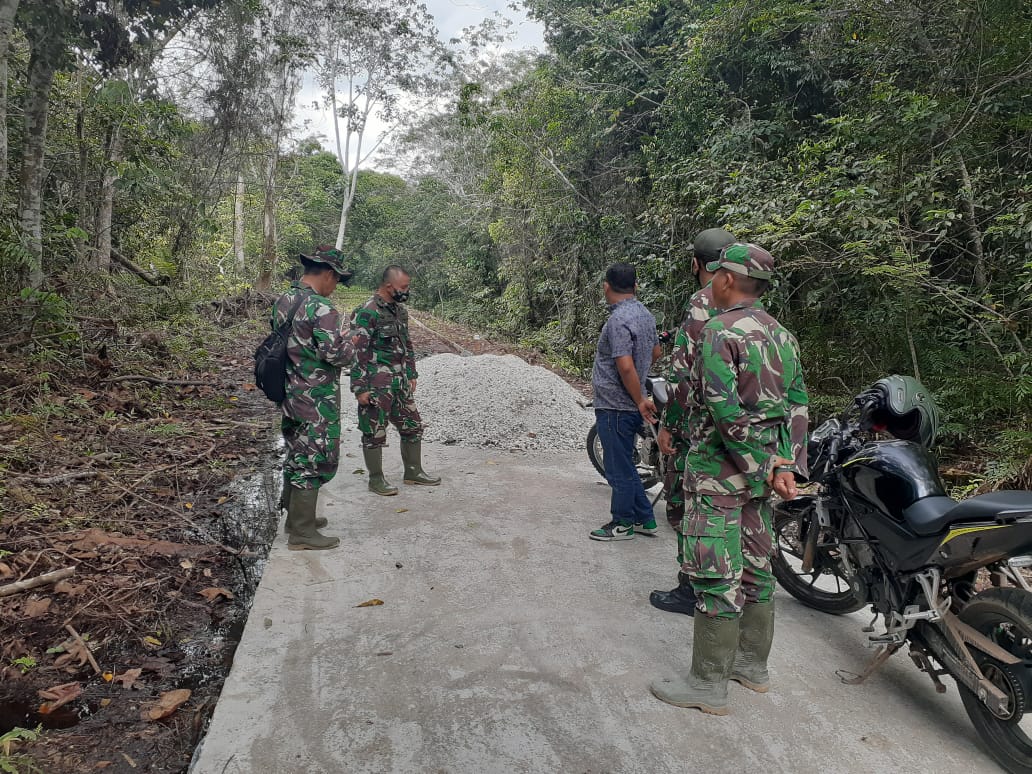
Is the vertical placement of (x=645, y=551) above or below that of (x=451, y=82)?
below

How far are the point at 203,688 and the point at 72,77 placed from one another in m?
10.1

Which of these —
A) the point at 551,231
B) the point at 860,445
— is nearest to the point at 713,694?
the point at 860,445

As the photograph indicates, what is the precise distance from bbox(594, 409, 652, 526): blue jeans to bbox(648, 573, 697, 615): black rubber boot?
0.95m

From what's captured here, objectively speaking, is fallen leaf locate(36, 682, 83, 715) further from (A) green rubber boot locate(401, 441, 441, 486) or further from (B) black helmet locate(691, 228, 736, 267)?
(B) black helmet locate(691, 228, 736, 267)

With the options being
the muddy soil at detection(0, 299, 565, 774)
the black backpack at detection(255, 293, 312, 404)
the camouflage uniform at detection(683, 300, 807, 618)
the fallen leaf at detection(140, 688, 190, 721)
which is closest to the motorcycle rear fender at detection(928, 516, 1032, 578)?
the camouflage uniform at detection(683, 300, 807, 618)

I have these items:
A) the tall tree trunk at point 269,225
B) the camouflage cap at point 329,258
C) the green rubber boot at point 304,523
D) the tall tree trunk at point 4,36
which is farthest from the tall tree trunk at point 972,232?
the tall tree trunk at point 269,225

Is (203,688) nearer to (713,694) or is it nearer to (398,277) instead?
(713,694)

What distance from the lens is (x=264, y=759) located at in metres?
2.25

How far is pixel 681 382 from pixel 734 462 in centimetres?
56

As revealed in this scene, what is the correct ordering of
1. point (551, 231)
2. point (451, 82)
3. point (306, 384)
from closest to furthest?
point (306, 384), point (551, 231), point (451, 82)

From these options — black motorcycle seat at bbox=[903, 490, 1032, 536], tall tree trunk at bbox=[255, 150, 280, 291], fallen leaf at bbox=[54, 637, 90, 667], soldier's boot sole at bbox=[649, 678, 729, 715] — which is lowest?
fallen leaf at bbox=[54, 637, 90, 667]

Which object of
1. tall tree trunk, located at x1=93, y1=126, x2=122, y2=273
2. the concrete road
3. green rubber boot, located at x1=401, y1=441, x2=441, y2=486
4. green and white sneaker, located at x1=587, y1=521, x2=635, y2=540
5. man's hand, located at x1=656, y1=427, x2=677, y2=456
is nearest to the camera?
the concrete road

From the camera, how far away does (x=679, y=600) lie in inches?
136

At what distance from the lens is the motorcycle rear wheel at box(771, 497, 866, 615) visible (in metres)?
3.32
